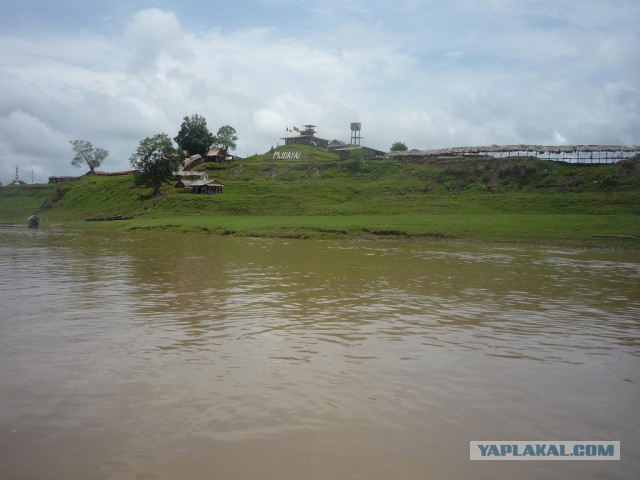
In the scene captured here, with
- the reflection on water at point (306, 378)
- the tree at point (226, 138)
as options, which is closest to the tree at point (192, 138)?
the tree at point (226, 138)

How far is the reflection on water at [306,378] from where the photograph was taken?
523cm

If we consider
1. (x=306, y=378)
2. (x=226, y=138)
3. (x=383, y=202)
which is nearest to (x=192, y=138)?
(x=226, y=138)

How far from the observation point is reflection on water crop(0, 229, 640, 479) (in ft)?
17.2

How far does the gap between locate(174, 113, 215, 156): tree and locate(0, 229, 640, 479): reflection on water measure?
94791 millimetres

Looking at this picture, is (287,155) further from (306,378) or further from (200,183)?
(306,378)

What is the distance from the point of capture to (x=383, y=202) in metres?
59.5

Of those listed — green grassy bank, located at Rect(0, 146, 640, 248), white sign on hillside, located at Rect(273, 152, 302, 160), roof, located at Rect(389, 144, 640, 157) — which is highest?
white sign on hillside, located at Rect(273, 152, 302, 160)

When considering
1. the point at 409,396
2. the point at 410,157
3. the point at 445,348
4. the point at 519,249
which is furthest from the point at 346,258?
the point at 410,157

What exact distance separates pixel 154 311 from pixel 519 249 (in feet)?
81.3

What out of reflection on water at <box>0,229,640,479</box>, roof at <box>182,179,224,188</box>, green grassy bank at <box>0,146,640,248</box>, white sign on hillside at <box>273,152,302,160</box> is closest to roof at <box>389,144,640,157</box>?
green grassy bank at <box>0,146,640,248</box>

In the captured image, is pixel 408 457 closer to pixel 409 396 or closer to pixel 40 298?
pixel 409 396

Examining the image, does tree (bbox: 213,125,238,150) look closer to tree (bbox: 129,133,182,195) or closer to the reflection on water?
tree (bbox: 129,133,182,195)

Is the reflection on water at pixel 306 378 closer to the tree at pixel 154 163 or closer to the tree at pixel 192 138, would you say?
the tree at pixel 154 163

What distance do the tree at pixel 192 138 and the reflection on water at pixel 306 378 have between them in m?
94.8
